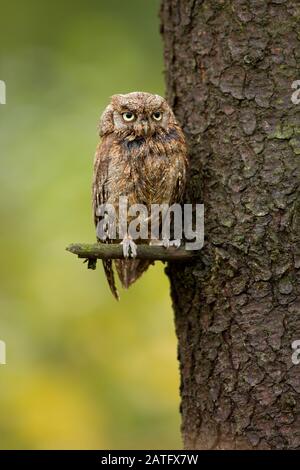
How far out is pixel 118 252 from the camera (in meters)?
3.44

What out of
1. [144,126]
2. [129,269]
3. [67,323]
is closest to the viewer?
[144,126]

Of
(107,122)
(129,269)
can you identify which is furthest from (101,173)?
(129,269)

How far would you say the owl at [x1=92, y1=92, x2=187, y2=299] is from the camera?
147 inches

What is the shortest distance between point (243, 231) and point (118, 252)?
539 mm

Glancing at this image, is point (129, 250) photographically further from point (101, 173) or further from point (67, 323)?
point (67, 323)

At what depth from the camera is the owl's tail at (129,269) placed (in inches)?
160

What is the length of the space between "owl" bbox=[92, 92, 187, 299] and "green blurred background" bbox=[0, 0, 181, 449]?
4.79 feet

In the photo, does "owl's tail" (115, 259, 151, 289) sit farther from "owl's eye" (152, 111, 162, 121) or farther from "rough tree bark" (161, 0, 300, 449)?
"owl's eye" (152, 111, 162, 121)

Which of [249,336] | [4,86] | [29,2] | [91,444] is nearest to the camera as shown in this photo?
[249,336]

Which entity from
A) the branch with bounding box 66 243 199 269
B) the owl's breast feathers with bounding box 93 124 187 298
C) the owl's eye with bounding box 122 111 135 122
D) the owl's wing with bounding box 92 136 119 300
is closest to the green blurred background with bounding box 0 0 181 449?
the owl's wing with bounding box 92 136 119 300

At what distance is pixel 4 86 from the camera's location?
595cm

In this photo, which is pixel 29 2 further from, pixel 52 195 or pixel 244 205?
pixel 244 205
